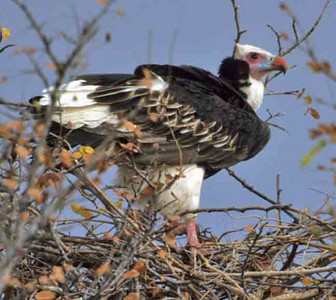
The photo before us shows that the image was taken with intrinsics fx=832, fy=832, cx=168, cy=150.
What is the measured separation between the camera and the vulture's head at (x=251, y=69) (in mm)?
8047

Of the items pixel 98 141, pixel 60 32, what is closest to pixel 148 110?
pixel 98 141

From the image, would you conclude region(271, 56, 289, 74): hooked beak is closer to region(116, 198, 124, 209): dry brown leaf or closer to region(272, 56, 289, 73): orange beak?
region(272, 56, 289, 73): orange beak

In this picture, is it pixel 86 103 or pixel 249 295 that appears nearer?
pixel 249 295

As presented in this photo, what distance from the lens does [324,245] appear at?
599 cm

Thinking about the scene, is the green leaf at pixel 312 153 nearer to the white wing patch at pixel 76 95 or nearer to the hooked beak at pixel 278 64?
the white wing patch at pixel 76 95

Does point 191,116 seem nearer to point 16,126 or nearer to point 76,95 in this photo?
point 76,95

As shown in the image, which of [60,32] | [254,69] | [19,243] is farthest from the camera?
[254,69]

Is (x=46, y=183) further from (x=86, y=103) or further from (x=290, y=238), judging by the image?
(x=290, y=238)

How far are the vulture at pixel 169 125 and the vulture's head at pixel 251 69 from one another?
1.06ft

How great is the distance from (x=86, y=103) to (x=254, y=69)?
2.31m

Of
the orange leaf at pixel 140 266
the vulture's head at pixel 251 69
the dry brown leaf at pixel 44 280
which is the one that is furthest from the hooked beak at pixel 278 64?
the dry brown leaf at pixel 44 280

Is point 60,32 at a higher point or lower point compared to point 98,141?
higher

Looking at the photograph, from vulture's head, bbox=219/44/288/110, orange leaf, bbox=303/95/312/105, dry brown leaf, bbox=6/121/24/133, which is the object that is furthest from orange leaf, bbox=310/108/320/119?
dry brown leaf, bbox=6/121/24/133

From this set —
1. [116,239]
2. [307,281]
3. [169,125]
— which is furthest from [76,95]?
[307,281]
